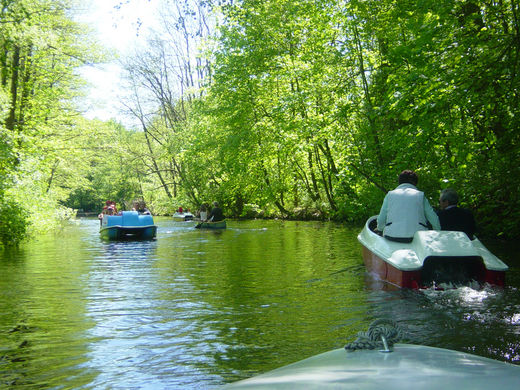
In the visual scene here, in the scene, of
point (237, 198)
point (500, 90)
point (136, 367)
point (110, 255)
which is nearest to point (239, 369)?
point (136, 367)

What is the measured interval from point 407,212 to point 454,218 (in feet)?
2.28

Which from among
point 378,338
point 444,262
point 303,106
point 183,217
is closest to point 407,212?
point 444,262

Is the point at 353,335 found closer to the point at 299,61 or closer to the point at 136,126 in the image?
the point at 299,61

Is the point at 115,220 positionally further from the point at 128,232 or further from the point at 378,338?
the point at 378,338

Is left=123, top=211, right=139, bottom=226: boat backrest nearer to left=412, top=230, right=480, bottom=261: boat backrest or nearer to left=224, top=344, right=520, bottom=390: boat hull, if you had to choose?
left=412, top=230, right=480, bottom=261: boat backrest

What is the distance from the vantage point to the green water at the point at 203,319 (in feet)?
13.3

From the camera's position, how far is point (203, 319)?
5.73 meters

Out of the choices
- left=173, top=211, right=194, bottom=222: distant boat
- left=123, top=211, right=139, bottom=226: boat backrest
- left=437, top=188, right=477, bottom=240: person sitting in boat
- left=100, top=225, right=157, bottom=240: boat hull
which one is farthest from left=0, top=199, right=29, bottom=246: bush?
left=173, top=211, right=194, bottom=222: distant boat

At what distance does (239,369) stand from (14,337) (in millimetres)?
2569

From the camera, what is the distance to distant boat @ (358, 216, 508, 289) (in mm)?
6176

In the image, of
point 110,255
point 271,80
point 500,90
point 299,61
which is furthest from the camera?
point 271,80

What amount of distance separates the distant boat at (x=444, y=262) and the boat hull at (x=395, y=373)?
4.06 metres

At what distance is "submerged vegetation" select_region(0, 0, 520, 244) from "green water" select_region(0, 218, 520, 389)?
3194mm

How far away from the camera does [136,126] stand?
147 ft
